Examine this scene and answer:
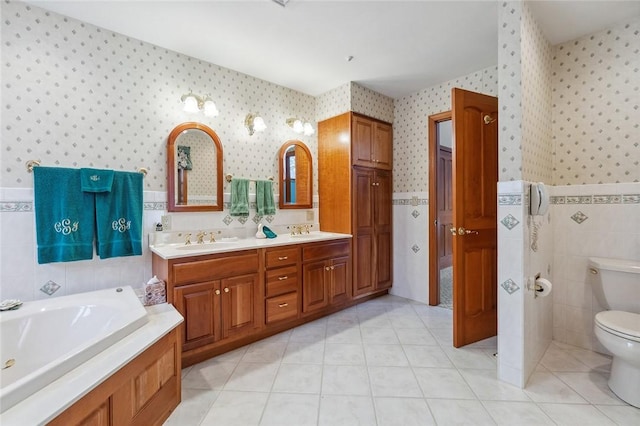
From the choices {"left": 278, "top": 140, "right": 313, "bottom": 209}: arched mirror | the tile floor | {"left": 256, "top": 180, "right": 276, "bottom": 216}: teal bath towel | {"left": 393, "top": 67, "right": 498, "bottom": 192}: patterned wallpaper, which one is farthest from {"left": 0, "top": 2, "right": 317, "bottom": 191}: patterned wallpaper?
{"left": 393, "top": 67, "right": 498, "bottom": 192}: patterned wallpaper

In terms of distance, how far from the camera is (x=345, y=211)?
10.4ft

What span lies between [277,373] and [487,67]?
3377 millimetres

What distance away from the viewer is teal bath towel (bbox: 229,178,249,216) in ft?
9.11

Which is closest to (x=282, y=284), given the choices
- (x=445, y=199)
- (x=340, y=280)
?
(x=340, y=280)

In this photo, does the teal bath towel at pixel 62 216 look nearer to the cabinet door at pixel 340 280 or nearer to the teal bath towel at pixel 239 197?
the teal bath towel at pixel 239 197

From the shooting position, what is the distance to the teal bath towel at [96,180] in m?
2.00

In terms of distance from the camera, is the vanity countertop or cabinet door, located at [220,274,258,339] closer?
the vanity countertop

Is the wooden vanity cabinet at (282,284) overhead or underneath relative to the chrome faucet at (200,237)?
underneath

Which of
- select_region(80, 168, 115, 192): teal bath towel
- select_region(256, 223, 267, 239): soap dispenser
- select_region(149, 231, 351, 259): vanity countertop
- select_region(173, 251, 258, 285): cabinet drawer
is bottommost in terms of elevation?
select_region(173, 251, 258, 285): cabinet drawer

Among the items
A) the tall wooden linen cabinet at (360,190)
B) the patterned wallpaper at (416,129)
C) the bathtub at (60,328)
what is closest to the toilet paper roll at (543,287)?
Result: the patterned wallpaper at (416,129)

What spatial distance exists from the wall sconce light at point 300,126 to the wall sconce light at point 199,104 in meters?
0.90

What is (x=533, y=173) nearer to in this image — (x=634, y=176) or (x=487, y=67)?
(x=634, y=176)

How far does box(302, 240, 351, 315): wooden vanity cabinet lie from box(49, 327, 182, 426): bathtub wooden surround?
50.0 inches

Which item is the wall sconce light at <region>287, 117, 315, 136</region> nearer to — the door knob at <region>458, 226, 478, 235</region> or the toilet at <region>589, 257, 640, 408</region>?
the door knob at <region>458, 226, 478, 235</region>
